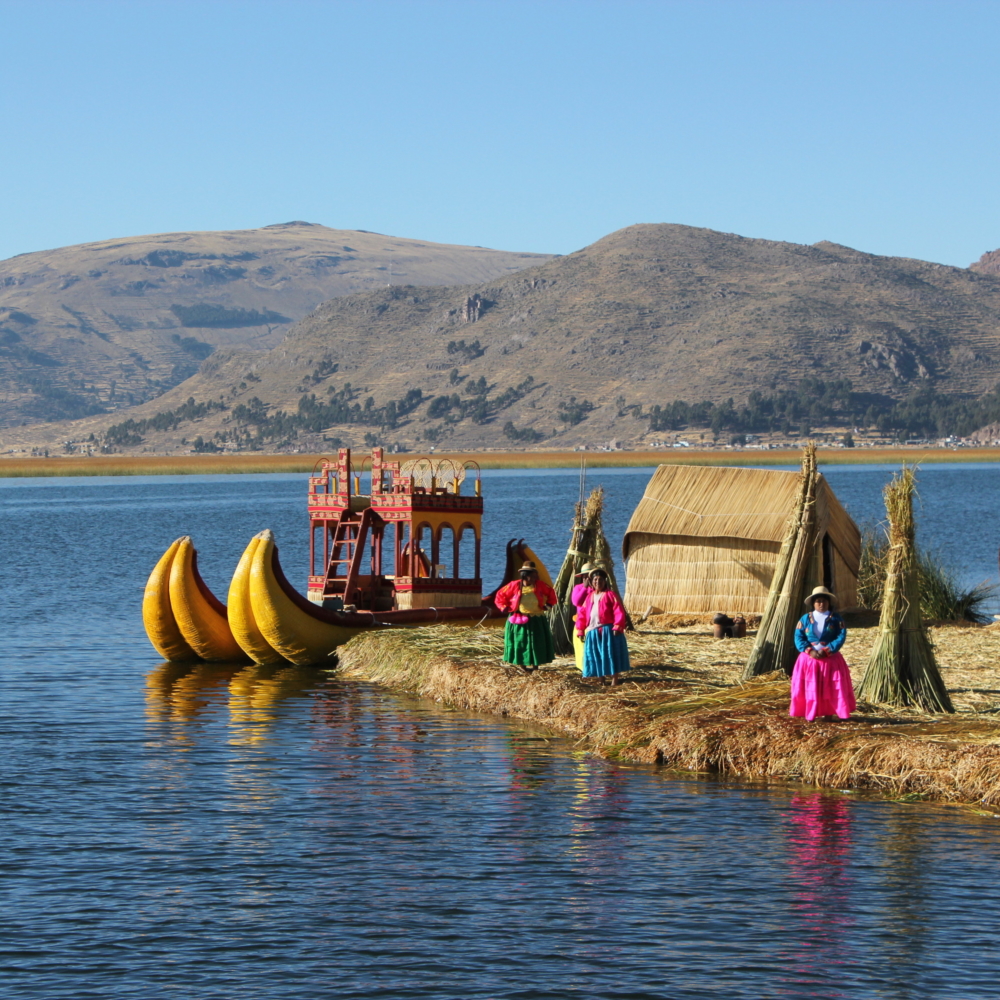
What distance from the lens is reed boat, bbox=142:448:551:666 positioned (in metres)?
23.7

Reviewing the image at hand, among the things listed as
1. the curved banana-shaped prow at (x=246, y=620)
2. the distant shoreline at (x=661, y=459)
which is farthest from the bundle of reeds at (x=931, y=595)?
the distant shoreline at (x=661, y=459)

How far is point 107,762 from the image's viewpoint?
16.8 meters

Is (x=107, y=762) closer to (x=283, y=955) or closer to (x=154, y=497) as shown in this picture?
(x=283, y=955)

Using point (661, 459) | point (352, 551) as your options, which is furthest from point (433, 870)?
point (661, 459)

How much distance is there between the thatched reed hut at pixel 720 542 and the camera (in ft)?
81.8

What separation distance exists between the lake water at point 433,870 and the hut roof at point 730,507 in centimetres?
734

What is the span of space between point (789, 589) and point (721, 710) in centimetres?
235

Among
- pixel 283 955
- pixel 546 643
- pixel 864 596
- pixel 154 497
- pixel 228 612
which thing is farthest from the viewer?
pixel 154 497

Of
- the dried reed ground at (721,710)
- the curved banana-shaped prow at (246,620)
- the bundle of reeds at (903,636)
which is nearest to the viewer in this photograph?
the dried reed ground at (721,710)

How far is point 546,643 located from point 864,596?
28.9ft

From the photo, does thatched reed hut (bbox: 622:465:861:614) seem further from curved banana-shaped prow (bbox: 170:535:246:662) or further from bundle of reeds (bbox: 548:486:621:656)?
curved banana-shaped prow (bbox: 170:535:246:662)

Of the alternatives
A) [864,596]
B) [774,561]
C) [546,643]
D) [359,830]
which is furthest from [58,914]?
[864,596]

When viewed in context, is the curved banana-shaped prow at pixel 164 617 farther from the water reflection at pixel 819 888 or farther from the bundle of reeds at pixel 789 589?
the water reflection at pixel 819 888

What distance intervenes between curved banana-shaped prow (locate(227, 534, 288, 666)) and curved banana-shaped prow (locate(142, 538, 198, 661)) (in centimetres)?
146
